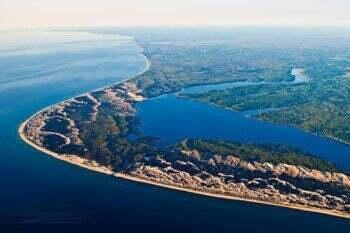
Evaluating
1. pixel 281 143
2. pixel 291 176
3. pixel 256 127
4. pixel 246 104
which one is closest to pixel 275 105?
pixel 246 104

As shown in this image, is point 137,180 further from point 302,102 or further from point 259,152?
point 302,102

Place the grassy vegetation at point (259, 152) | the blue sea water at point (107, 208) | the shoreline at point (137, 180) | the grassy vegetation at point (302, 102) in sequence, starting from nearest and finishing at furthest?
the blue sea water at point (107, 208) < the shoreline at point (137, 180) < the grassy vegetation at point (259, 152) < the grassy vegetation at point (302, 102)

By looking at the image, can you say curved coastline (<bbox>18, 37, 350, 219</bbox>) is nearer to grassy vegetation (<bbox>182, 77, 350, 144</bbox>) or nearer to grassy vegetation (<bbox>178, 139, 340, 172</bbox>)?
grassy vegetation (<bbox>178, 139, 340, 172</bbox>)

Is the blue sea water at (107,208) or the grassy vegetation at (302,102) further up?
the blue sea water at (107,208)

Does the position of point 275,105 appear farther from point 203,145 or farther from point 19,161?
point 19,161

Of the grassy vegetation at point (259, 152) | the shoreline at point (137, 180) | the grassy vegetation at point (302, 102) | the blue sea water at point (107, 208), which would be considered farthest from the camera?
the grassy vegetation at point (302, 102)

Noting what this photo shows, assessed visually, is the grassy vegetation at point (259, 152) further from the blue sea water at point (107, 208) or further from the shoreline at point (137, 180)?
the blue sea water at point (107, 208)

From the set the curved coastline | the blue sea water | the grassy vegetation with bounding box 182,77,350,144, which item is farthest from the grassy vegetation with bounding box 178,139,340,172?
the grassy vegetation with bounding box 182,77,350,144

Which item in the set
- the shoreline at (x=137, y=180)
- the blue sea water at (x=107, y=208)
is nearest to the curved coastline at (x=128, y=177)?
the shoreline at (x=137, y=180)

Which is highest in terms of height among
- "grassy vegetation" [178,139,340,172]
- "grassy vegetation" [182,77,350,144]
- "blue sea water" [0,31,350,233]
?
"grassy vegetation" [178,139,340,172]

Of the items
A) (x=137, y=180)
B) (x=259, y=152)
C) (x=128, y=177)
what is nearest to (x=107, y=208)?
(x=137, y=180)

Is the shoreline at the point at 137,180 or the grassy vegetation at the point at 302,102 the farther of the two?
the grassy vegetation at the point at 302,102

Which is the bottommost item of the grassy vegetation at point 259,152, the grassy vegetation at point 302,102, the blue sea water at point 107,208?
the grassy vegetation at point 302,102
